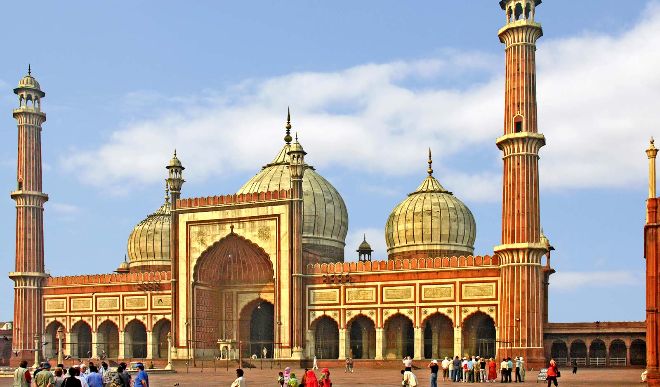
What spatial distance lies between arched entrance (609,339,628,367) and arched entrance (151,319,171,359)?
71.3ft

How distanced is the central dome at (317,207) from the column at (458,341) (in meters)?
9.46

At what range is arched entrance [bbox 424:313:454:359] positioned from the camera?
137ft

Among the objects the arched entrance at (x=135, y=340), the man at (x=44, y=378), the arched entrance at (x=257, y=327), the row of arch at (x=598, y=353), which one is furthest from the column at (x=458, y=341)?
the man at (x=44, y=378)

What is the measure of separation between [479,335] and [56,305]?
23.4m

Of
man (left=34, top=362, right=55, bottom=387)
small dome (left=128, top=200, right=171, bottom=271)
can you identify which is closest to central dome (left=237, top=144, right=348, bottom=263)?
small dome (left=128, top=200, right=171, bottom=271)

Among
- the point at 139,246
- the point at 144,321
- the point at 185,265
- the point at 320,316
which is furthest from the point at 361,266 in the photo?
the point at 139,246

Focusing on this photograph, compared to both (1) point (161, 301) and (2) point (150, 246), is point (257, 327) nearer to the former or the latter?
(1) point (161, 301)

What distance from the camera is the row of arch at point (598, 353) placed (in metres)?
38.7

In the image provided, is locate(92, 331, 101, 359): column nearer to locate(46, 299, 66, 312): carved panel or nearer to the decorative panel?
locate(46, 299, 66, 312): carved panel

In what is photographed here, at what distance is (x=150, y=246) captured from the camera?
180 ft

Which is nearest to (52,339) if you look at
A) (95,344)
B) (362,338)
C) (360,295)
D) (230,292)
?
(95,344)

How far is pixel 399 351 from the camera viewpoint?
42.6m

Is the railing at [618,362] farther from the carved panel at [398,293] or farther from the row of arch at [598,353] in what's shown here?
the carved panel at [398,293]

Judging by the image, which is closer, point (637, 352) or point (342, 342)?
point (637, 352)
